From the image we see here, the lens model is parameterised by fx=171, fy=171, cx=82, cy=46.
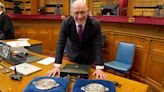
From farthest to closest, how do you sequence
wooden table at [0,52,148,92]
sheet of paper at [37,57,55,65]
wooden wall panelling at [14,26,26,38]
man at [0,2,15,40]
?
wooden wall panelling at [14,26,26,38]
man at [0,2,15,40]
sheet of paper at [37,57,55,65]
wooden table at [0,52,148,92]

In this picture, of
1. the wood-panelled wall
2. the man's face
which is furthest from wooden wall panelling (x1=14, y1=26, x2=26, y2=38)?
the man's face

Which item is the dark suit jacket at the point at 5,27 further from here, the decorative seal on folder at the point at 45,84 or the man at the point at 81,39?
the decorative seal on folder at the point at 45,84

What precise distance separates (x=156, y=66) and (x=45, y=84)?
1.84 meters

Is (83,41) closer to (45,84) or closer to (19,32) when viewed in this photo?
(45,84)

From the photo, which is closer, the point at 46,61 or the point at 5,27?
the point at 46,61

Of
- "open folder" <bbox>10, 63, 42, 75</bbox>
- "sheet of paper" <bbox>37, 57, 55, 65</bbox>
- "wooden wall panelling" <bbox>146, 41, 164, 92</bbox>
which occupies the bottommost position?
"wooden wall panelling" <bbox>146, 41, 164, 92</bbox>

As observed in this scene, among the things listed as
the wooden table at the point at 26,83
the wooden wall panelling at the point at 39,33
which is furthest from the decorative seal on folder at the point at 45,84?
the wooden wall panelling at the point at 39,33

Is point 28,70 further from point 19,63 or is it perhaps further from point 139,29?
point 139,29

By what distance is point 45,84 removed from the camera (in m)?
1.16

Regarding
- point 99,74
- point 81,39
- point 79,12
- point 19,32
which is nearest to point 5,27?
point 19,32

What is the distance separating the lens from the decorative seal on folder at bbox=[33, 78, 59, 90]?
3.68 feet

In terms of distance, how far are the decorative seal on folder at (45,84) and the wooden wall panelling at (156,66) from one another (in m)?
1.72

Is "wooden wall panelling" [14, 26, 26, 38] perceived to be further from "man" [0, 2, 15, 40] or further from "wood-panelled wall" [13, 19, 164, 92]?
"wood-panelled wall" [13, 19, 164, 92]

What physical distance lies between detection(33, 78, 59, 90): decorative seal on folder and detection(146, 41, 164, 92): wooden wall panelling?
67.8 inches
